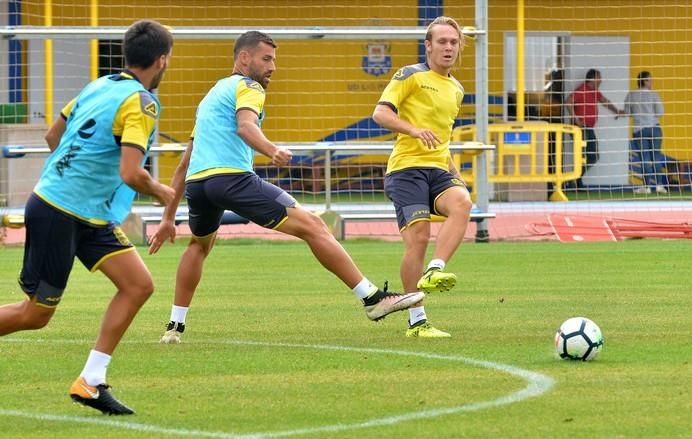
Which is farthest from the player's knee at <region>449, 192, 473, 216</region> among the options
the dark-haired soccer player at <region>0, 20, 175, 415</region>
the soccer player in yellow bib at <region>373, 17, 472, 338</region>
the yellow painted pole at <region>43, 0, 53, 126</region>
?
the yellow painted pole at <region>43, 0, 53, 126</region>

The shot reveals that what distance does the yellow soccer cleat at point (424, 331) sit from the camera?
8.87m

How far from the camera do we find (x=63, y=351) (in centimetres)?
834

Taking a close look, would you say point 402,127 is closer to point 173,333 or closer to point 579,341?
point 173,333

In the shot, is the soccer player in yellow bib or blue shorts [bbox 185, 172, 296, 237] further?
the soccer player in yellow bib

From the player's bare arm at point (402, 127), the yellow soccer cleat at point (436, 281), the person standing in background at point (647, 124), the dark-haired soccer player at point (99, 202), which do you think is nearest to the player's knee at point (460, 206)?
the player's bare arm at point (402, 127)

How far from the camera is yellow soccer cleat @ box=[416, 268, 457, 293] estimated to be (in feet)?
28.3

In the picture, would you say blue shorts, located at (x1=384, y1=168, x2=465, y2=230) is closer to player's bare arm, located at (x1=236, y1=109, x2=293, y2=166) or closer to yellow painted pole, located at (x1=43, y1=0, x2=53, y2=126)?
player's bare arm, located at (x1=236, y1=109, x2=293, y2=166)

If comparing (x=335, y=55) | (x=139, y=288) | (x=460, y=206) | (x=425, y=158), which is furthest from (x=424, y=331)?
(x=335, y=55)

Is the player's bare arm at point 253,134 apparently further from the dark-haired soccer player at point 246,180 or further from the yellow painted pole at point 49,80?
the yellow painted pole at point 49,80

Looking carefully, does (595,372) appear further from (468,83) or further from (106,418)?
(468,83)

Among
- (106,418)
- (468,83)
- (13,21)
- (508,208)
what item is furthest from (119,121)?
(468,83)

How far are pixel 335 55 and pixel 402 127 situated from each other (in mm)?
17567

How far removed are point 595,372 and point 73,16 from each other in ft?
61.7

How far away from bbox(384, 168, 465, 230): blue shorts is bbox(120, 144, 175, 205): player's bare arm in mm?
3470
